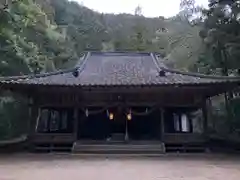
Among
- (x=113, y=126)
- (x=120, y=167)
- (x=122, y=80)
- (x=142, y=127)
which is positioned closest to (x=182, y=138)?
(x=142, y=127)

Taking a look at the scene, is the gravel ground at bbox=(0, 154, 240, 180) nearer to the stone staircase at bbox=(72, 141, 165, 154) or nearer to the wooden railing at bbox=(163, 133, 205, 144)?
the stone staircase at bbox=(72, 141, 165, 154)

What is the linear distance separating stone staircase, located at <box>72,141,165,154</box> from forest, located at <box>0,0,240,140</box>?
20.9 ft

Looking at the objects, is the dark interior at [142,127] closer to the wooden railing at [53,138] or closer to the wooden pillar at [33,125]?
the wooden railing at [53,138]

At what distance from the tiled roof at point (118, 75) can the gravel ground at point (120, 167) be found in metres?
3.35

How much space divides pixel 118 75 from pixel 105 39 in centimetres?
2664

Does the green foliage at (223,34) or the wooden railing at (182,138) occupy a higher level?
the green foliage at (223,34)

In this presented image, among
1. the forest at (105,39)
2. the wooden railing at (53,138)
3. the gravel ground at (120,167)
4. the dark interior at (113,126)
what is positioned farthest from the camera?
the dark interior at (113,126)

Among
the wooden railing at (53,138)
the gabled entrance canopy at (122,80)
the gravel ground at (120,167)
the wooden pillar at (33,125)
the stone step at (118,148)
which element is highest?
the gabled entrance canopy at (122,80)

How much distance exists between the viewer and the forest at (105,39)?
18289 millimetres

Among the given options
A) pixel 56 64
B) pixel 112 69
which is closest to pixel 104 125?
pixel 112 69

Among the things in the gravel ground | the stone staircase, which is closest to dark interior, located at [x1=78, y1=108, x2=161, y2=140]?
the stone staircase

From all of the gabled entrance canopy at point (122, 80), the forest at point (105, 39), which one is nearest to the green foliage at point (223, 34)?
the forest at point (105, 39)

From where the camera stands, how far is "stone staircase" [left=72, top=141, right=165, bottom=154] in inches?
593

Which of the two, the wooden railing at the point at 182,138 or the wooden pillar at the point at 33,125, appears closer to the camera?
the wooden railing at the point at 182,138
